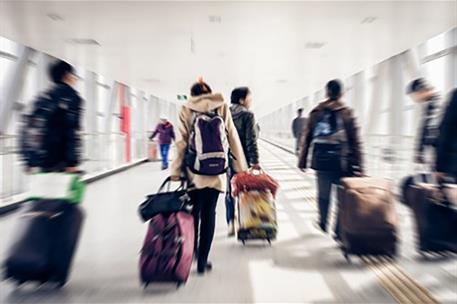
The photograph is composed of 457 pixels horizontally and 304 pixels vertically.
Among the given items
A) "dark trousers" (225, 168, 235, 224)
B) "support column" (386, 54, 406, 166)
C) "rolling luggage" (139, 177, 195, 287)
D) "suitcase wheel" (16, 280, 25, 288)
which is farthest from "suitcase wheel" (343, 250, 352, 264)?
"support column" (386, 54, 406, 166)

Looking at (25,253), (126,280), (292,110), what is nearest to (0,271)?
(25,253)

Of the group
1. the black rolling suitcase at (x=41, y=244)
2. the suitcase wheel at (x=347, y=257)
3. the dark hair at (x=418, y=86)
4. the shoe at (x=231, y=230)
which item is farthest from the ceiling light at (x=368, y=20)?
the black rolling suitcase at (x=41, y=244)

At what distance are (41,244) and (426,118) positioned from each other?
331cm

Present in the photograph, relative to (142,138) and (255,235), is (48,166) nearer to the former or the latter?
(255,235)

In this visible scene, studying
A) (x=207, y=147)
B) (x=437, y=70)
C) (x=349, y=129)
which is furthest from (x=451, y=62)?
(x=207, y=147)

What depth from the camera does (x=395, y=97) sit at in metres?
10.1

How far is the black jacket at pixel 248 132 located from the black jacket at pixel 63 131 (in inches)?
61.0

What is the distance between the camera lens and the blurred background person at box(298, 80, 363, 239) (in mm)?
3791

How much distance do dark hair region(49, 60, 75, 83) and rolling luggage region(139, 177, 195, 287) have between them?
1.10 m

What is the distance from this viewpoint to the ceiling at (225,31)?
17.3 feet

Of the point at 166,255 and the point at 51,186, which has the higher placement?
the point at 51,186

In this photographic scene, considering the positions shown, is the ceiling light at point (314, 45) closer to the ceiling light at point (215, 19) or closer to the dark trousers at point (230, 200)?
the ceiling light at point (215, 19)

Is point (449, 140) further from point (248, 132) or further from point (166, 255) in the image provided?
point (166, 255)

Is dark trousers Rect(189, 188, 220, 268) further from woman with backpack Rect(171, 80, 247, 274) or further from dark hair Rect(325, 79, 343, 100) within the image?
dark hair Rect(325, 79, 343, 100)
